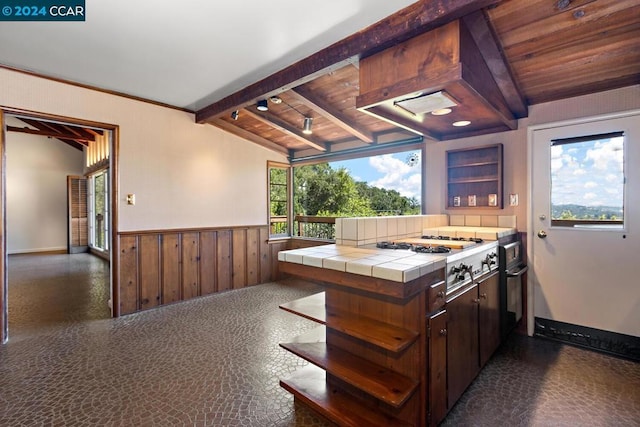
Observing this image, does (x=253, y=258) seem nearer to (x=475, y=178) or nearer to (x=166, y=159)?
(x=166, y=159)

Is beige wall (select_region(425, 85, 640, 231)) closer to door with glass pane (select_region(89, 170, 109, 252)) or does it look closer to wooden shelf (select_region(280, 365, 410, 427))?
wooden shelf (select_region(280, 365, 410, 427))

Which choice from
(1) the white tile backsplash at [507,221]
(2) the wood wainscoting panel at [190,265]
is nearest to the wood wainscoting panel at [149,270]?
(2) the wood wainscoting panel at [190,265]

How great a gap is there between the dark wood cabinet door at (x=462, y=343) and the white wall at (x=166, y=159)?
142 inches

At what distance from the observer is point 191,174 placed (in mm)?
4207

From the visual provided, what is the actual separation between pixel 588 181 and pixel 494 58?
1.56 meters

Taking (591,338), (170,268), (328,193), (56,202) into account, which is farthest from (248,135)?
(56,202)

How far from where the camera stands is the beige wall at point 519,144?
256 centimetres

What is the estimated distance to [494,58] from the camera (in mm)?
2141

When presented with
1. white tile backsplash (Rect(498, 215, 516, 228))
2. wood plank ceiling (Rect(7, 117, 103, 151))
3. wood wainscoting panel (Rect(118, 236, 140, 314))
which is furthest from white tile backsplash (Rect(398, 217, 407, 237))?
wood plank ceiling (Rect(7, 117, 103, 151))

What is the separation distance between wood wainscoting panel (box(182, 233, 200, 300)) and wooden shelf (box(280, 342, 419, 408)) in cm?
276

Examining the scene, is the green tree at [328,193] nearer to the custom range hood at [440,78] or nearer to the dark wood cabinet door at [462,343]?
the custom range hood at [440,78]

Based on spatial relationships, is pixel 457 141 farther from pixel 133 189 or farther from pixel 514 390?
pixel 133 189

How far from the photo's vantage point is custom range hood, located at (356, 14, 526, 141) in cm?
179

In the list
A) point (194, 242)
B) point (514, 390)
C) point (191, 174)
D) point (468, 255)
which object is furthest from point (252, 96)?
point (514, 390)
